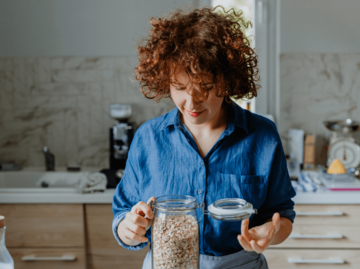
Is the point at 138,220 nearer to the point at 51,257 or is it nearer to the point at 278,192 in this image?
the point at 278,192

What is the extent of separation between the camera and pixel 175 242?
0.76m

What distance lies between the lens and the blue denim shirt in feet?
3.33

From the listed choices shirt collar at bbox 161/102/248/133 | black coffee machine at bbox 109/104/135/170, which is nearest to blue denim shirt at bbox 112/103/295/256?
shirt collar at bbox 161/102/248/133

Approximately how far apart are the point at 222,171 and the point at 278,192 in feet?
0.56

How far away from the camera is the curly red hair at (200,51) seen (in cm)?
88

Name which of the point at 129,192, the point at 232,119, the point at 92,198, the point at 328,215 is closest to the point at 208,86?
the point at 232,119

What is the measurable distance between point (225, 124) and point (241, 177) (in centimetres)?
17

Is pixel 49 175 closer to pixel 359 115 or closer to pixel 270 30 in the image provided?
pixel 270 30

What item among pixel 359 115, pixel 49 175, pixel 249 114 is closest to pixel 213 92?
pixel 249 114

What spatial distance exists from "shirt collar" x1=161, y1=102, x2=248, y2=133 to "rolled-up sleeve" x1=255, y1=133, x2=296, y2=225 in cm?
12

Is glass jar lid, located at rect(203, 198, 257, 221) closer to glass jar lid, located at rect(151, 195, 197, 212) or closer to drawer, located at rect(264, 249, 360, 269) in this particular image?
glass jar lid, located at rect(151, 195, 197, 212)

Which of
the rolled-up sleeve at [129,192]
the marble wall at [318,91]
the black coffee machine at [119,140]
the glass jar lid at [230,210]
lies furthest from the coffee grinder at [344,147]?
the glass jar lid at [230,210]

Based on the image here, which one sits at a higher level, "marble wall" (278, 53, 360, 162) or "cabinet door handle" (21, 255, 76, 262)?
"marble wall" (278, 53, 360, 162)

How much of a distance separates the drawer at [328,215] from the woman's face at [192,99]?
49.6 inches
